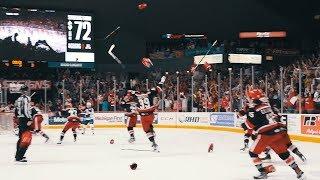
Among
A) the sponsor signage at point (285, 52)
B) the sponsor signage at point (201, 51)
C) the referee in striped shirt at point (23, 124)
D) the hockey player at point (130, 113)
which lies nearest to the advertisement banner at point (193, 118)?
the hockey player at point (130, 113)

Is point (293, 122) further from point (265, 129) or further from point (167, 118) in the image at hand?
point (265, 129)

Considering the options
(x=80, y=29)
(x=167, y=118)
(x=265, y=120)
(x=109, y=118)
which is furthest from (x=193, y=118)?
(x=265, y=120)

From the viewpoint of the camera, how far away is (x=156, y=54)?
37.8 metres

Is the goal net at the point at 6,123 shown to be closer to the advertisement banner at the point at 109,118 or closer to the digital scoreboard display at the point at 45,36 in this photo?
the advertisement banner at the point at 109,118

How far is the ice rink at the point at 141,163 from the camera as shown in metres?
9.01

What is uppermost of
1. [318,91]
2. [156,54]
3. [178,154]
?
[156,54]

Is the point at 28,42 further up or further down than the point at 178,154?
further up

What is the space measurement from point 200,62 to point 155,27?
13.0 feet

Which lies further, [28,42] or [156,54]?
[156,54]

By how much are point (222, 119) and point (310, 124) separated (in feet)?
20.1

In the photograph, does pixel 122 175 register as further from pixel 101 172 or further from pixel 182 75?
pixel 182 75

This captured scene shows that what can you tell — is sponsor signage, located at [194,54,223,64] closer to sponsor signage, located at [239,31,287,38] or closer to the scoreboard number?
sponsor signage, located at [239,31,287,38]

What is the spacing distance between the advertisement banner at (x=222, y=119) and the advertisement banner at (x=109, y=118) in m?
5.30

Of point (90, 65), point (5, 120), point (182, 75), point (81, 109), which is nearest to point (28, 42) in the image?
point (90, 65)
